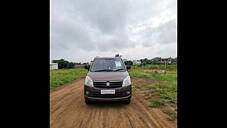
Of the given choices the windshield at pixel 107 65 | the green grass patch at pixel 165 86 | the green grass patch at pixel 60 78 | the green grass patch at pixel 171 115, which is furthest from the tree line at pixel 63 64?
the green grass patch at pixel 171 115

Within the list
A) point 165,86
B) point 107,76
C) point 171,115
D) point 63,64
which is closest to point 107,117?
point 107,76

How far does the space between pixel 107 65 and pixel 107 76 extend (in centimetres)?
95

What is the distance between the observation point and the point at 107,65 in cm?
657

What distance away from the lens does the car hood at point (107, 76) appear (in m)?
5.58

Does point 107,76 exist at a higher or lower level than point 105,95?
higher

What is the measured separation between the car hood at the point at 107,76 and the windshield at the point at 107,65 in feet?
1.11

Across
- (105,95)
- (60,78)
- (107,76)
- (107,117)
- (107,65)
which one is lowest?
(107,117)

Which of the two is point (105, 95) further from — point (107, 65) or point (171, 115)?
point (171, 115)

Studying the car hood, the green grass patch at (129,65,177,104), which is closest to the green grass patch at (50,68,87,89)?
the car hood
